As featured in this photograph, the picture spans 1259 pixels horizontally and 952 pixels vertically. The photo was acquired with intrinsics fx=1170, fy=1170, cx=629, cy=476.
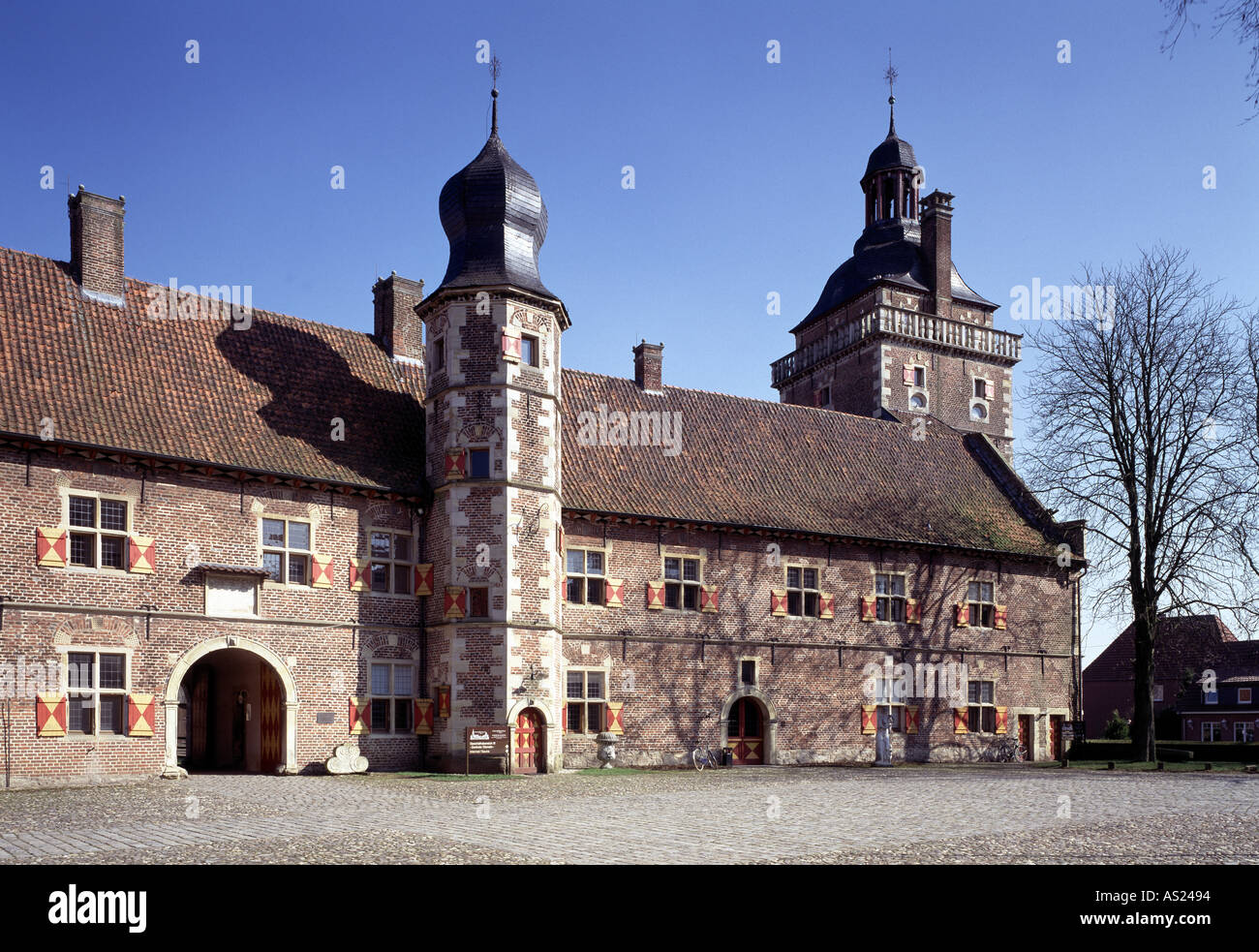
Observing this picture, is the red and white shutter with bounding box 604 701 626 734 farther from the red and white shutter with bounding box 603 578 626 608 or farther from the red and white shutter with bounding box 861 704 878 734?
the red and white shutter with bounding box 861 704 878 734

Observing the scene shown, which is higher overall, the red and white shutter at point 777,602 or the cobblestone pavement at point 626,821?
the red and white shutter at point 777,602

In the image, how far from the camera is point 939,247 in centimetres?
3978

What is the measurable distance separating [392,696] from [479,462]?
4.80m

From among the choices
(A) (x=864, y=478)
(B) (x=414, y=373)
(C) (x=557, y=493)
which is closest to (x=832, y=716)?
(A) (x=864, y=478)

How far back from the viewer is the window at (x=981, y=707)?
30.5 metres

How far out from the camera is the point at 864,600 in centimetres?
2867

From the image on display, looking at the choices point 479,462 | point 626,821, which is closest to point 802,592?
point 479,462

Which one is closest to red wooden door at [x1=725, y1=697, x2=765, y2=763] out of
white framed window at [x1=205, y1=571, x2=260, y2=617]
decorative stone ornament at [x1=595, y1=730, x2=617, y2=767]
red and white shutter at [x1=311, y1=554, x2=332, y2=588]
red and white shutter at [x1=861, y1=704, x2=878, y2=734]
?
red and white shutter at [x1=861, y1=704, x2=878, y2=734]

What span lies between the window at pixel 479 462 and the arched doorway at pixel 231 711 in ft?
16.6

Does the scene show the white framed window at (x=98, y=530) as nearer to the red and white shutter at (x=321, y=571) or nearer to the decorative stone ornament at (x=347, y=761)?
the red and white shutter at (x=321, y=571)

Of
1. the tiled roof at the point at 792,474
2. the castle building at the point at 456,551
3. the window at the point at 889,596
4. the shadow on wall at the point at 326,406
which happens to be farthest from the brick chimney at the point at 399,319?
the window at the point at 889,596

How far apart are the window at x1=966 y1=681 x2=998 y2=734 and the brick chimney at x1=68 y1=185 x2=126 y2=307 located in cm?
2231

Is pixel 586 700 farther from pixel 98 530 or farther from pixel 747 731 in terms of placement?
pixel 98 530

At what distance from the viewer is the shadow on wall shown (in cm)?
2278
